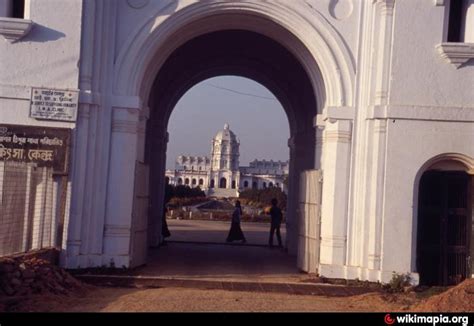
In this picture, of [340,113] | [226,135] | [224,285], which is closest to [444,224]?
[340,113]

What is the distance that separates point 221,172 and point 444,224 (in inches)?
3713

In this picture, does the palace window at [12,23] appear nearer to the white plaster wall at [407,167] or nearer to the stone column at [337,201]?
the stone column at [337,201]

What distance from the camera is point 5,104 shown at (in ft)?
39.5

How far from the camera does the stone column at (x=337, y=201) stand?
12508mm

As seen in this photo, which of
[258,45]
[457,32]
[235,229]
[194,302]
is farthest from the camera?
[235,229]

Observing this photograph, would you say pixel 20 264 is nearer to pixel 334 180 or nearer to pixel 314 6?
pixel 334 180

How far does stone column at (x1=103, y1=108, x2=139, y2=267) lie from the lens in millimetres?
12516

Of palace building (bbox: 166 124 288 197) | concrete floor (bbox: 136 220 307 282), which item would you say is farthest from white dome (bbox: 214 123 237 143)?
concrete floor (bbox: 136 220 307 282)

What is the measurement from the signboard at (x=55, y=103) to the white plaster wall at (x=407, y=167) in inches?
216

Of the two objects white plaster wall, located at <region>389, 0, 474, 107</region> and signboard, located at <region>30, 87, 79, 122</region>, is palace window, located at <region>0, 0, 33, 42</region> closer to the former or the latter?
signboard, located at <region>30, 87, 79, 122</region>

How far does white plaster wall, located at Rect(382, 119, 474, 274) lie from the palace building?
8946cm

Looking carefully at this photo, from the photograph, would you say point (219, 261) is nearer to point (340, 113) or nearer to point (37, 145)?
point (340, 113)

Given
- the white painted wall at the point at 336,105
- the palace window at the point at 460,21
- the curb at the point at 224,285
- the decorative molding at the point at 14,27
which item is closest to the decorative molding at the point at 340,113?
the white painted wall at the point at 336,105

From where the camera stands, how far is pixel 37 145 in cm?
1199
